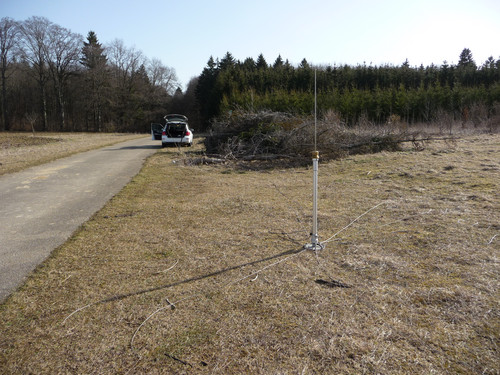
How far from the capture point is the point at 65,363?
7.95 ft

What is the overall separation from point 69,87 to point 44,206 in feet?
194

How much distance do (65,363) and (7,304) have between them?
1.18 metres

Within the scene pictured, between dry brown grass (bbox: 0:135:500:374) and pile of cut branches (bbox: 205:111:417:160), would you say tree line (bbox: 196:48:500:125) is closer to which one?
pile of cut branches (bbox: 205:111:417:160)

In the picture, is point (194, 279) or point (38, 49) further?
point (38, 49)

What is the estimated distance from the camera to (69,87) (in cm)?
5731

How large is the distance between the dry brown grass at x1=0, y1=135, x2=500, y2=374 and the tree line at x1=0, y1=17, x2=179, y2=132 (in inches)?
2132

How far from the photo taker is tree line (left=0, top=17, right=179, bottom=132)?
4997cm

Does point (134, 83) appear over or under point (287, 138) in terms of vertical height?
over

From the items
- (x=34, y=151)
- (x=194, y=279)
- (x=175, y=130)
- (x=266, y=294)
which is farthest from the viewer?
(x=175, y=130)

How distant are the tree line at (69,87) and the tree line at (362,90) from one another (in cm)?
1105

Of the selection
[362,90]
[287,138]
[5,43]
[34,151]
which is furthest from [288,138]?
[5,43]

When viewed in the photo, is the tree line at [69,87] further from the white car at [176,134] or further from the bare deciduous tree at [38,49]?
the white car at [176,134]

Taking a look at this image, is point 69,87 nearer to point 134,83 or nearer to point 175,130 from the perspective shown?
point 134,83

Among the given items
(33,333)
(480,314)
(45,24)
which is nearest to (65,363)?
(33,333)
